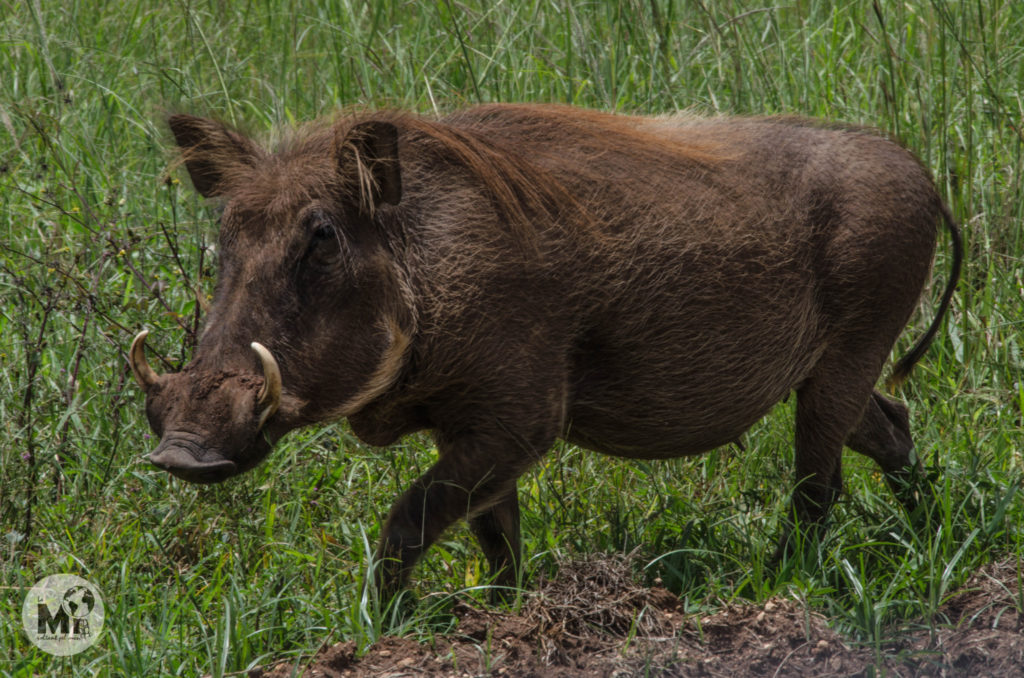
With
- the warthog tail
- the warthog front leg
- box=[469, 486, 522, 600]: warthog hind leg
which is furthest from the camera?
the warthog tail

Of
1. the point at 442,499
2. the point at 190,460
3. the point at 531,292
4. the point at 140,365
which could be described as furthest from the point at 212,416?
the point at 531,292

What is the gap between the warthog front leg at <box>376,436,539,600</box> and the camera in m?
2.86

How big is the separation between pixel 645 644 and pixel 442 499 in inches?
22.3

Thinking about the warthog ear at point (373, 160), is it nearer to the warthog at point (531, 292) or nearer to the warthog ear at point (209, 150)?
the warthog at point (531, 292)

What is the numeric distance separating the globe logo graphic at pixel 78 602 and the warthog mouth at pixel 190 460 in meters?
0.75

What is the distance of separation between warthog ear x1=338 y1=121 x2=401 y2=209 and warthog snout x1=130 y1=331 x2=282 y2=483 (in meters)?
0.47

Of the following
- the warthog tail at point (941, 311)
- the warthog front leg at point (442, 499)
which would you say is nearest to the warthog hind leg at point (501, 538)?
the warthog front leg at point (442, 499)

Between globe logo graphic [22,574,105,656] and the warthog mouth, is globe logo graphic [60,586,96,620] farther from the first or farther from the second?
the warthog mouth

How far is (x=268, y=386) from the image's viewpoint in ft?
8.56

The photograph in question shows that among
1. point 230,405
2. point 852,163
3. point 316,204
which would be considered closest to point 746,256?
point 852,163

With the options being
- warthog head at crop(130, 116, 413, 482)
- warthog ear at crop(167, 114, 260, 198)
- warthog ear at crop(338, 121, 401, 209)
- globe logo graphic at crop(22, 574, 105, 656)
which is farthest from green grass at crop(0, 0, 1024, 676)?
warthog ear at crop(338, 121, 401, 209)

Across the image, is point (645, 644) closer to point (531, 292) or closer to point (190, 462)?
point (531, 292)

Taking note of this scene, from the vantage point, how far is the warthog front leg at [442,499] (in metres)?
2.86

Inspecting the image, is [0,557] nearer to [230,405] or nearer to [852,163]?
[230,405]
